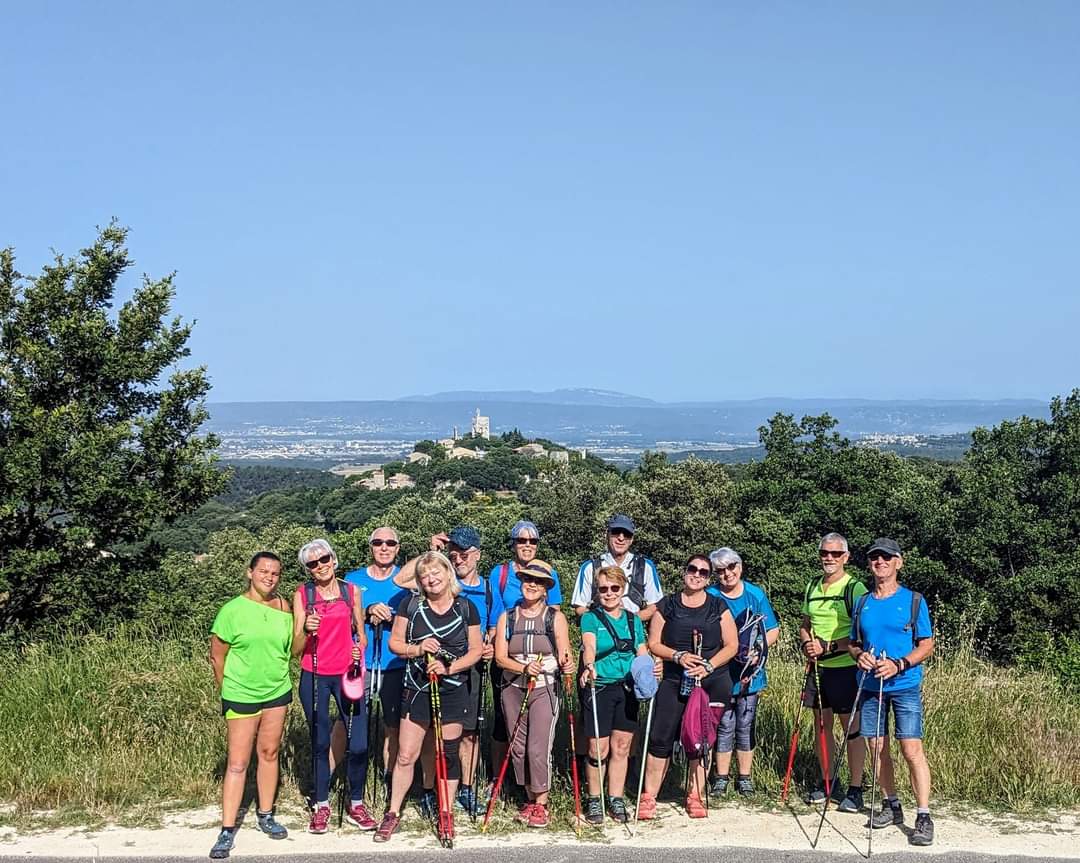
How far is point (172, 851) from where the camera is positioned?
5.52 m

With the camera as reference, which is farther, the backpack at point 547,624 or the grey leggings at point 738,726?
the grey leggings at point 738,726

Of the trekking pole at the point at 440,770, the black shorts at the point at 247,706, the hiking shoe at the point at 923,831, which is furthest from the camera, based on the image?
the trekking pole at the point at 440,770

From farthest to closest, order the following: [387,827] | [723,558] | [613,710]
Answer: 1. [723,558]
2. [613,710]
3. [387,827]

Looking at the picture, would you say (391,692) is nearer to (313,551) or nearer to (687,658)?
(313,551)

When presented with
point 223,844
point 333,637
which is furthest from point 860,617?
point 223,844

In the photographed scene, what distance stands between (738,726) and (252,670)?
3154mm

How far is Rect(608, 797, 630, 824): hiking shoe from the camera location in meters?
6.02

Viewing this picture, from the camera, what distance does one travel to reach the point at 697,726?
610 centimetres

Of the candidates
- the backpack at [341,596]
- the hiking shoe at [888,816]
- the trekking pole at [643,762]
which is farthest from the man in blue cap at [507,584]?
the hiking shoe at [888,816]

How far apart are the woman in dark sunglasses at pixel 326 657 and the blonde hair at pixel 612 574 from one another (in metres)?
1.49

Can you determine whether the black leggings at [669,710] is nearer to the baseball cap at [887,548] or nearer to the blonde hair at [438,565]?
the baseball cap at [887,548]

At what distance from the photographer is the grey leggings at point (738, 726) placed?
21.3ft

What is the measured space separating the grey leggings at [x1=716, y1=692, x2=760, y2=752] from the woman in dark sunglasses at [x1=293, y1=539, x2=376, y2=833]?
7.54 ft

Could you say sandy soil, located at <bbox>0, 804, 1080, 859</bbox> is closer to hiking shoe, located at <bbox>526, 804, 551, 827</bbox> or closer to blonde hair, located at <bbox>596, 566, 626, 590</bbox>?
hiking shoe, located at <bbox>526, 804, 551, 827</bbox>
